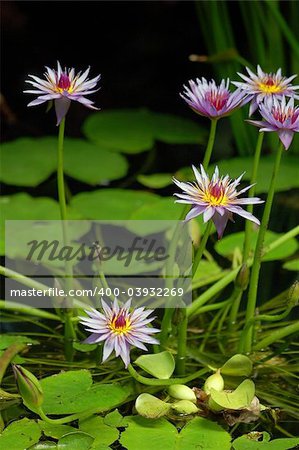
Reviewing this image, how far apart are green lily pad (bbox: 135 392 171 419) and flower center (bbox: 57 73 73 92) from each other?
47 cm

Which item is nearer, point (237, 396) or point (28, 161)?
point (237, 396)

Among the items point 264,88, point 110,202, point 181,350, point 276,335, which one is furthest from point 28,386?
point 110,202

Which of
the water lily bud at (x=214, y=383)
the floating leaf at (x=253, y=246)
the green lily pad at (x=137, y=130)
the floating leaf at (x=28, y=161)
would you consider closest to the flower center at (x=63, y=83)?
the water lily bud at (x=214, y=383)

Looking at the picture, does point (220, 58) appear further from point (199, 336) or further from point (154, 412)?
point (154, 412)

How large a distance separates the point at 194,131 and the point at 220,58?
35cm

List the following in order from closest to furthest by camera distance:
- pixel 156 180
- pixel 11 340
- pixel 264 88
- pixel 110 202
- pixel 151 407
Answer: pixel 151 407
pixel 264 88
pixel 11 340
pixel 110 202
pixel 156 180

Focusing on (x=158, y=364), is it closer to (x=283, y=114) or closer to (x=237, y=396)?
(x=237, y=396)

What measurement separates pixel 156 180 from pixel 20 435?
1133 mm

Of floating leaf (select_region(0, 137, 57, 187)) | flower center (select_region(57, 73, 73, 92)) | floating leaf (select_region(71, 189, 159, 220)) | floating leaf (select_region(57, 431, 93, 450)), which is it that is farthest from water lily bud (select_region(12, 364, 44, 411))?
floating leaf (select_region(0, 137, 57, 187))

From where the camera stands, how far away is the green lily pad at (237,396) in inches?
47.6

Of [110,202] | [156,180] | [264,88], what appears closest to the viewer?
[264,88]

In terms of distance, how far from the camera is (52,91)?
49.5 inches

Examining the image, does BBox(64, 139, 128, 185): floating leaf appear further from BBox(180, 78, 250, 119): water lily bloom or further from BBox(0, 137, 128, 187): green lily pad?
BBox(180, 78, 250, 119): water lily bloom

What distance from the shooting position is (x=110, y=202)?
1999 mm
